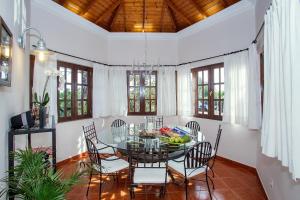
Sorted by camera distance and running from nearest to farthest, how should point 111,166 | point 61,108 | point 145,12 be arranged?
point 111,166 → point 61,108 → point 145,12

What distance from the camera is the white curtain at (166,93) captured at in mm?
5266

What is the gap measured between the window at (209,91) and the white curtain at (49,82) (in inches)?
126

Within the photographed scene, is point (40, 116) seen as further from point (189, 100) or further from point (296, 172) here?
point (189, 100)

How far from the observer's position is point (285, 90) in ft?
4.29

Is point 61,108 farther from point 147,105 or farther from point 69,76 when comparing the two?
point 147,105

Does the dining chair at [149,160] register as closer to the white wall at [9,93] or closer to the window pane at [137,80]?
the white wall at [9,93]

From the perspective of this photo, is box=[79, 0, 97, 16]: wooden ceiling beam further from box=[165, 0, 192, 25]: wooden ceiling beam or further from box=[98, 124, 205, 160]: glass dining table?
box=[98, 124, 205, 160]: glass dining table

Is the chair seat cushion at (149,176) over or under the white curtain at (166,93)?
under

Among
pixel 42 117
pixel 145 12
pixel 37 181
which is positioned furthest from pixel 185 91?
pixel 37 181

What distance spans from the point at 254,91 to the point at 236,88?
0.56 m

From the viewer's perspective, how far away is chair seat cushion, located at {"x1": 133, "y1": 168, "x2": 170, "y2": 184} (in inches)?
89.4

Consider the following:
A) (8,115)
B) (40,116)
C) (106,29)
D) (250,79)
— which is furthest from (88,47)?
(250,79)

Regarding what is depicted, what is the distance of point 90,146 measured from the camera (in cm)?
259

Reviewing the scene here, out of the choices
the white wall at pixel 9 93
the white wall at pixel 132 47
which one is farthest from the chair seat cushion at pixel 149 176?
the white wall at pixel 132 47
